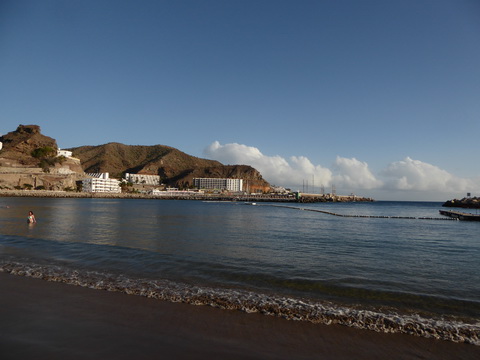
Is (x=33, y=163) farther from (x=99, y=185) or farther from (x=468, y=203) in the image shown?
(x=468, y=203)

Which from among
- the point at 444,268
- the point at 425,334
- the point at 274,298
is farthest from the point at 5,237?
the point at 444,268

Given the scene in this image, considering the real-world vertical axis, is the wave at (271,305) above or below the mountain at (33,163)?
below

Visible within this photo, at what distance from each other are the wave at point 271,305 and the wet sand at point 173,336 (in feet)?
1.10

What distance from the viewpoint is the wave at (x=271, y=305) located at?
20.4 ft

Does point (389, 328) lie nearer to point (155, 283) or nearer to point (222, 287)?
point (222, 287)

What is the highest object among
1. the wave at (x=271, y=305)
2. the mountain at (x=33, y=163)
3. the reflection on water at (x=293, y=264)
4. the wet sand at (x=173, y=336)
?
the mountain at (x=33, y=163)

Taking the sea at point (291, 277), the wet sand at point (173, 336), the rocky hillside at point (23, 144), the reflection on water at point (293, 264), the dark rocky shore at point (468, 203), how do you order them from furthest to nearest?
the rocky hillside at point (23, 144), the dark rocky shore at point (468, 203), the reflection on water at point (293, 264), the sea at point (291, 277), the wet sand at point (173, 336)

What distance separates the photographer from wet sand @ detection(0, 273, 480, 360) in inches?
189

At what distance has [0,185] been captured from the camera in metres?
125

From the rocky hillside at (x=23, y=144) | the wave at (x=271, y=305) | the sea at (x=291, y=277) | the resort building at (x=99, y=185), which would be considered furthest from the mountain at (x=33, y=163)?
the wave at (x=271, y=305)

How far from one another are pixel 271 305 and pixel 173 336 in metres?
2.77

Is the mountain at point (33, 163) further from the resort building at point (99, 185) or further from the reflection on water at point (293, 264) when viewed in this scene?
the reflection on water at point (293, 264)

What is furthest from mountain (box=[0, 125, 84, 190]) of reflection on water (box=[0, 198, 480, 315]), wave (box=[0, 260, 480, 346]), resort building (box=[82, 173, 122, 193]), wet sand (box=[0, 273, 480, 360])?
wet sand (box=[0, 273, 480, 360])

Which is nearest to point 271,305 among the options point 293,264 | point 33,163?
point 293,264
